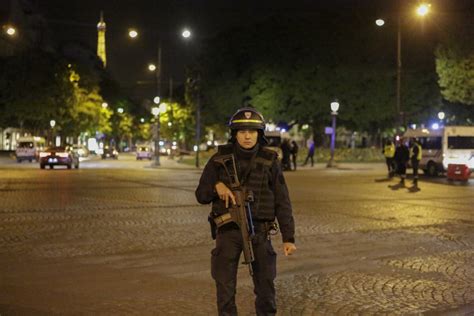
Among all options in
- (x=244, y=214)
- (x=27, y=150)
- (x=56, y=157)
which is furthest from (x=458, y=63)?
(x=244, y=214)

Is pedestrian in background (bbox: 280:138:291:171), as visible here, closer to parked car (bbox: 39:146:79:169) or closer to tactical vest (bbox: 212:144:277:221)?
parked car (bbox: 39:146:79:169)

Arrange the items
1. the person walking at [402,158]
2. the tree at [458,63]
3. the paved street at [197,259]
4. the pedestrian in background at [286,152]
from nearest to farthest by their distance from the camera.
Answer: the paved street at [197,259] → the person walking at [402,158] → the pedestrian in background at [286,152] → the tree at [458,63]

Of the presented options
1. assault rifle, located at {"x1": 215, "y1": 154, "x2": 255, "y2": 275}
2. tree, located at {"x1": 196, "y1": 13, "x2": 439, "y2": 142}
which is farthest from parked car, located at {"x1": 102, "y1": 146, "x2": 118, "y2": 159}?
assault rifle, located at {"x1": 215, "y1": 154, "x2": 255, "y2": 275}

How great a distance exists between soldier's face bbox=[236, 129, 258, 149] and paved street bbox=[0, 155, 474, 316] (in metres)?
2.55

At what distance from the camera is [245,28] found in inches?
2303

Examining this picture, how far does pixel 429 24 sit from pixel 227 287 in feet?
168

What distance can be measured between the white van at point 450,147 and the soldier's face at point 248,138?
31293 mm

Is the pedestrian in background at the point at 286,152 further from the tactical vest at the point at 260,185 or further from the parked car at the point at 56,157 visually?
the tactical vest at the point at 260,185

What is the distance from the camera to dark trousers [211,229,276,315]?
562 centimetres

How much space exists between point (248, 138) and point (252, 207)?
0.54 meters

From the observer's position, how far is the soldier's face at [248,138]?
18.6 ft

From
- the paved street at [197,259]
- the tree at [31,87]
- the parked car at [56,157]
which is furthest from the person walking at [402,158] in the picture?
the tree at [31,87]

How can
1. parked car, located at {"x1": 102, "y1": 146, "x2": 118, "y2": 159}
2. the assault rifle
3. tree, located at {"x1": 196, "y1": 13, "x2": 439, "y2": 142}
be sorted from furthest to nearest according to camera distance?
parked car, located at {"x1": 102, "y1": 146, "x2": 118, "y2": 159}
tree, located at {"x1": 196, "y1": 13, "x2": 439, "y2": 142}
the assault rifle

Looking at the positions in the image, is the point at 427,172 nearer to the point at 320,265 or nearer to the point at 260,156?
the point at 320,265
